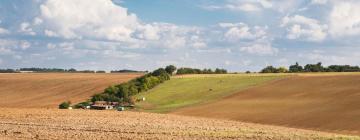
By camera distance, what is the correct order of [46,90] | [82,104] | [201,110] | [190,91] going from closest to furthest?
1. [201,110]
2. [82,104]
3. [190,91]
4. [46,90]

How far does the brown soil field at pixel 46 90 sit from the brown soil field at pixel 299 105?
26.4m

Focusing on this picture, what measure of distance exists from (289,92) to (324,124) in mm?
27369

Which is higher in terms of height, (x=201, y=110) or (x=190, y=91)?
(x=190, y=91)

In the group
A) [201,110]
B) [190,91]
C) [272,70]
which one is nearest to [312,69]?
[272,70]

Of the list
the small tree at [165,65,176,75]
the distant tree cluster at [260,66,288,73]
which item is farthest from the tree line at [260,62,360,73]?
the small tree at [165,65,176,75]

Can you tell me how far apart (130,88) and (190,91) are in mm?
8944

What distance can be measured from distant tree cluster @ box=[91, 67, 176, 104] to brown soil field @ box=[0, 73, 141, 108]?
4755 millimetres

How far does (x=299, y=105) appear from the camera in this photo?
64.1 metres

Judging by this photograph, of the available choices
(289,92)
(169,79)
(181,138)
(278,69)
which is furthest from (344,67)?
(181,138)

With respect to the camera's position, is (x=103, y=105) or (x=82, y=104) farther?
(x=82, y=104)

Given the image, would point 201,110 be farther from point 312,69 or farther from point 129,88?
point 312,69

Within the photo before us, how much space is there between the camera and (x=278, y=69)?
429ft

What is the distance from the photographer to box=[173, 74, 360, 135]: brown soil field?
50.9 m

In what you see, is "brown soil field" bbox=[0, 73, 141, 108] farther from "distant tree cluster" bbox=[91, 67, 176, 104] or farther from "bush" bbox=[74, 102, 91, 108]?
"distant tree cluster" bbox=[91, 67, 176, 104]
